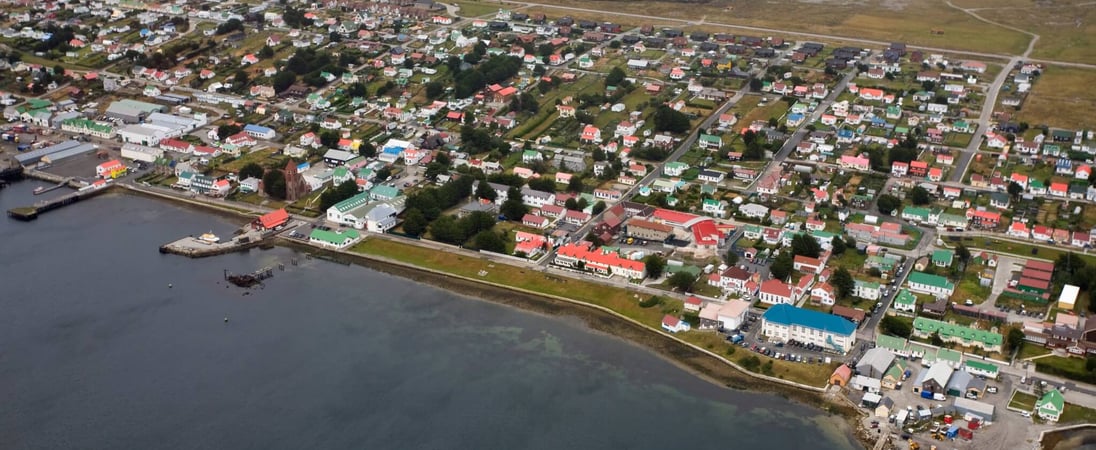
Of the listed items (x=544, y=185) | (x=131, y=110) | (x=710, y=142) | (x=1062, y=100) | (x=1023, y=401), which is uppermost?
(x=131, y=110)

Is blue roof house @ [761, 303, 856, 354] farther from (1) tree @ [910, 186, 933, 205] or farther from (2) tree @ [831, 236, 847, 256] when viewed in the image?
(1) tree @ [910, 186, 933, 205]

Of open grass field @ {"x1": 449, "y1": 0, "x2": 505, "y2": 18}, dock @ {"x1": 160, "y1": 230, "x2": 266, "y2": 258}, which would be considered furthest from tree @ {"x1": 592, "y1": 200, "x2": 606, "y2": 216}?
open grass field @ {"x1": 449, "y1": 0, "x2": 505, "y2": 18}

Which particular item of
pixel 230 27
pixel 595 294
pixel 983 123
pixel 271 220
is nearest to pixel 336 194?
pixel 271 220

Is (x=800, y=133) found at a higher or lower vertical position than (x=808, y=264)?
lower

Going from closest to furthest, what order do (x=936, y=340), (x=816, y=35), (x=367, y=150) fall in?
(x=936, y=340) → (x=367, y=150) → (x=816, y=35)

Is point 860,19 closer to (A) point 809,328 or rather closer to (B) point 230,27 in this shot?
(B) point 230,27

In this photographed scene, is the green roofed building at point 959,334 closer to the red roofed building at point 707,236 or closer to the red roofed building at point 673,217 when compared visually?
the red roofed building at point 707,236
